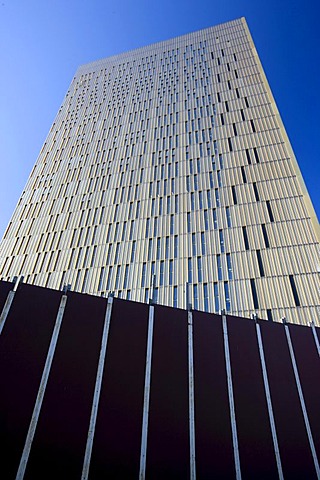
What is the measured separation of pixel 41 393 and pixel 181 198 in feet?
96.4

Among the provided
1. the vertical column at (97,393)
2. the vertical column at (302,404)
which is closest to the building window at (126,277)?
the vertical column at (97,393)

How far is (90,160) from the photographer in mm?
44844

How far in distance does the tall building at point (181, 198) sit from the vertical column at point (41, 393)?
18.0 meters

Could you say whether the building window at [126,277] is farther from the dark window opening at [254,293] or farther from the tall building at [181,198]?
the dark window opening at [254,293]

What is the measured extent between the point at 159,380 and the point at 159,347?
1108 mm

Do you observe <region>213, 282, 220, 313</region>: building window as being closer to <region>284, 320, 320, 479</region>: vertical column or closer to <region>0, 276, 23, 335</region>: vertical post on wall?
<region>284, 320, 320, 479</region>: vertical column

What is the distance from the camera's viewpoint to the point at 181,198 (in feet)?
118

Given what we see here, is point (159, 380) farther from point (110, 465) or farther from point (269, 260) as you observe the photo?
point (269, 260)

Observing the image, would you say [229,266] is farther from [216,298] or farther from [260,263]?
[216,298]

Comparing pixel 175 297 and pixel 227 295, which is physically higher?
pixel 175 297

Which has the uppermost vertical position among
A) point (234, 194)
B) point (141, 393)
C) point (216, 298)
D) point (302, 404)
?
point (234, 194)

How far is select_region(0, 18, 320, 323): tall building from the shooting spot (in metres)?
28.0

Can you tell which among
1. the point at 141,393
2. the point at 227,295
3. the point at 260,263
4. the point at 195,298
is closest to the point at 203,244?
the point at 260,263

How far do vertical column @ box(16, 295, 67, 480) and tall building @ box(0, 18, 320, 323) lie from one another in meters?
18.0
